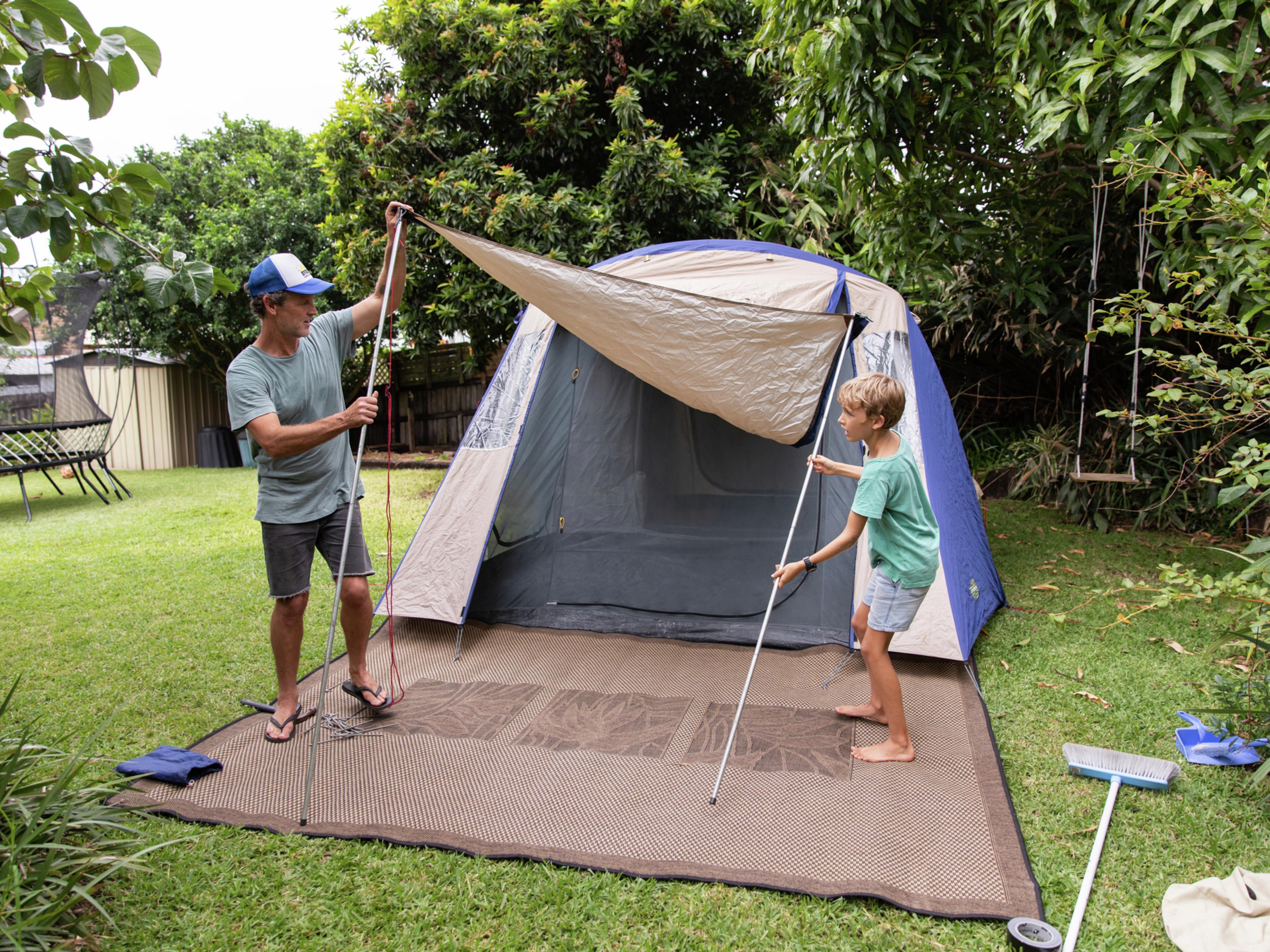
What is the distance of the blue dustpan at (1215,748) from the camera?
2166 millimetres

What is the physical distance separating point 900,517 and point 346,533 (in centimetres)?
154

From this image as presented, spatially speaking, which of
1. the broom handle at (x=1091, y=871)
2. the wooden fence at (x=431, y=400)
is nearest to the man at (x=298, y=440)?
the broom handle at (x=1091, y=871)

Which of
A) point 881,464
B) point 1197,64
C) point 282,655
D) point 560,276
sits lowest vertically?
point 282,655

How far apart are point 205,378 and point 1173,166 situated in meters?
10.8

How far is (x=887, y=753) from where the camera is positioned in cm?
230

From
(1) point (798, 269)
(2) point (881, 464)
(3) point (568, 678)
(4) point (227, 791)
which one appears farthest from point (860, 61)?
(4) point (227, 791)

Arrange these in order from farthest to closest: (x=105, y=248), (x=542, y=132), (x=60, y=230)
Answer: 1. (x=542, y=132)
2. (x=105, y=248)
3. (x=60, y=230)

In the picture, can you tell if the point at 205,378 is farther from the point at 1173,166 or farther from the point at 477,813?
the point at 1173,166

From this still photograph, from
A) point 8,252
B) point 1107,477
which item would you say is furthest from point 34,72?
point 1107,477

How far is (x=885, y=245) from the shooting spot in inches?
160

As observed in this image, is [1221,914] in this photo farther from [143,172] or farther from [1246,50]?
[143,172]

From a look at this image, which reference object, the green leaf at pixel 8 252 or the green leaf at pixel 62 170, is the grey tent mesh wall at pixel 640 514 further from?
the green leaf at pixel 62 170

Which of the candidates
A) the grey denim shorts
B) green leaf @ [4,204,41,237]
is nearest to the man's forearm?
the grey denim shorts

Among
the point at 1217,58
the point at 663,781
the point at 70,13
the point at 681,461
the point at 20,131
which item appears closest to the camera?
the point at 70,13
